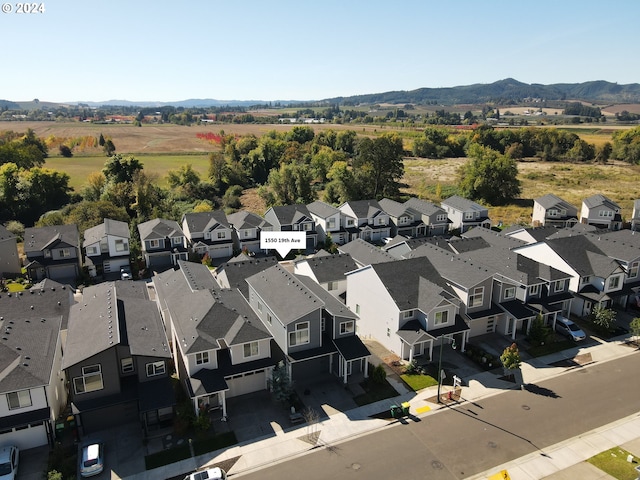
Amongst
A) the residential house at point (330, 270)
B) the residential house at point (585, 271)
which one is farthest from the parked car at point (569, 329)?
the residential house at point (330, 270)

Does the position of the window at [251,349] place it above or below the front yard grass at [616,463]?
above

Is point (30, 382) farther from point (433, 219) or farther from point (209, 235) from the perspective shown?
point (433, 219)

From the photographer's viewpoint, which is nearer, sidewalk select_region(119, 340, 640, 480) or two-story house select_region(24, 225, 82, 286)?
sidewalk select_region(119, 340, 640, 480)

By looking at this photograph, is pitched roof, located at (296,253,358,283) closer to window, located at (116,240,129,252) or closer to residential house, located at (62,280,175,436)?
residential house, located at (62,280,175,436)

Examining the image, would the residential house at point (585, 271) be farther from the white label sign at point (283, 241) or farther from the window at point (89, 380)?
the window at point (89, 380)

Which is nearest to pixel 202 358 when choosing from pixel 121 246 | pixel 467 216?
pixel 121 246

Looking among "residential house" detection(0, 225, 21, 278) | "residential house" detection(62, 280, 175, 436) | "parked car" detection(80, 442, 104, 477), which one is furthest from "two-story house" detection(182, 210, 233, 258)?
"parked car" detection(80, 442, 104, 477)
